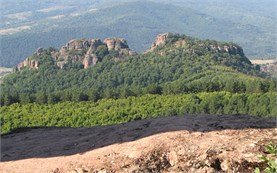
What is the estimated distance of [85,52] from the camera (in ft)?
445

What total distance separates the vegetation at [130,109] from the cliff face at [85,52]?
6644 centimetres

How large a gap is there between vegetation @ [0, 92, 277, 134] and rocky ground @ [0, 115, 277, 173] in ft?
102

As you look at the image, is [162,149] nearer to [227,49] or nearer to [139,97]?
[139,97]

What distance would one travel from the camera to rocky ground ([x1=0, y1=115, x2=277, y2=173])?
14164 mm

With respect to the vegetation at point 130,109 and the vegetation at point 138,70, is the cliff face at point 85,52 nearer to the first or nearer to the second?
the vegetation at point 138,70

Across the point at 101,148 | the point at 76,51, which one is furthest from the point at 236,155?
the point at 76,51

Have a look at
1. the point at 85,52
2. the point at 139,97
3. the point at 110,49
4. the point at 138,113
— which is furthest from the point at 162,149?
the point at 85,52

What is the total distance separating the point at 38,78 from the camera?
12225 cm

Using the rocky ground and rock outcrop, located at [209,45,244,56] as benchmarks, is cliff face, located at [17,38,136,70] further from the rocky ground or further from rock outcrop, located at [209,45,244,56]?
the rocky ground

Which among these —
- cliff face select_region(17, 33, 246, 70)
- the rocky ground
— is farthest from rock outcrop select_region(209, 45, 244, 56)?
the rocky ground

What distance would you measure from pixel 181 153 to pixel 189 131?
1593 mm

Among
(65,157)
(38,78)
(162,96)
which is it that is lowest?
(38,78)

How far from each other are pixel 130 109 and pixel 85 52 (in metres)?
79.5

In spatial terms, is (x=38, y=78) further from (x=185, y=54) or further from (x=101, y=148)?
(x=101, y=148)
